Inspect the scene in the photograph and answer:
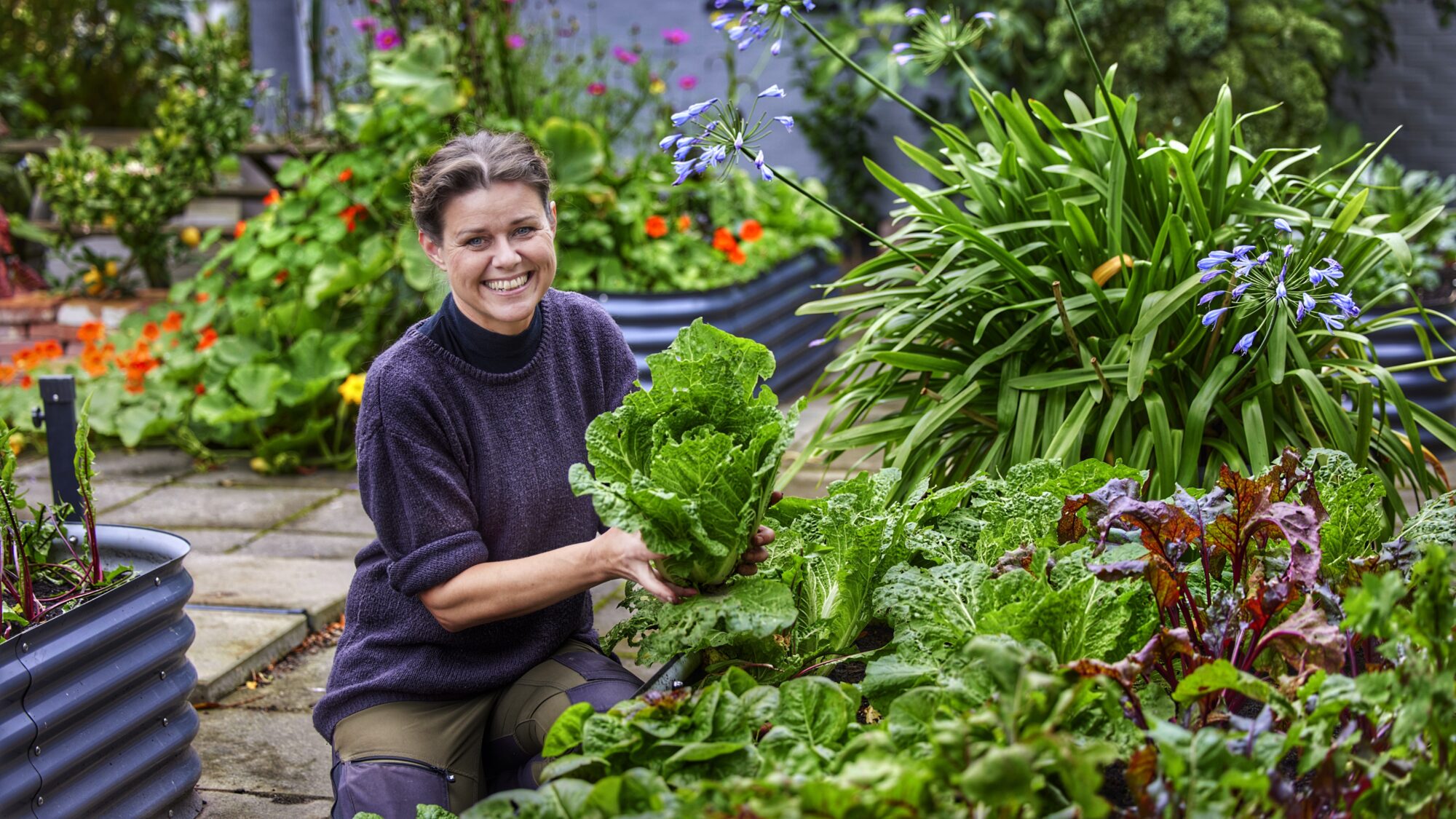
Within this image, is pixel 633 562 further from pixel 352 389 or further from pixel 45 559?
pixel 352 389

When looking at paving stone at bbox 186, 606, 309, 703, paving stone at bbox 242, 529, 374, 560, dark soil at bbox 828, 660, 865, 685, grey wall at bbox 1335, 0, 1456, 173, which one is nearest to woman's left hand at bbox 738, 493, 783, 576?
dark soil at bbox 828, 660, 865, 685

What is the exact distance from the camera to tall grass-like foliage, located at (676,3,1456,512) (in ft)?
7.20

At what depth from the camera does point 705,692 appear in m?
1.33

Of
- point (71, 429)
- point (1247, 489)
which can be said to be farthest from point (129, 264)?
point (1247, 489)

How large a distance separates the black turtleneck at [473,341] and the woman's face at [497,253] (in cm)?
2

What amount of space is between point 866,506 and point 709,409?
1.18ft

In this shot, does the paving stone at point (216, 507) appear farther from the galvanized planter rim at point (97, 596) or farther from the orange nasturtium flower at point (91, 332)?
the galvanized planter rim at point (97, 596)

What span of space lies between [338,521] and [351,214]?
1.58 metres

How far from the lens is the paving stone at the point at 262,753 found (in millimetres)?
2383

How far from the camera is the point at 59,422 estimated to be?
8.00 feet

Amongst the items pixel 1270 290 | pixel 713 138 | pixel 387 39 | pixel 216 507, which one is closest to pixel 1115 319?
pixel 1270 290

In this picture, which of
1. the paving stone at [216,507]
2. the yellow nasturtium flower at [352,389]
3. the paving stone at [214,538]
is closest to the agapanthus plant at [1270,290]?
the paving stone at [214,538]

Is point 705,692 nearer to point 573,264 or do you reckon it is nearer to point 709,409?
point 709,409

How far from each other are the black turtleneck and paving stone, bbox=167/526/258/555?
7.16 feet
